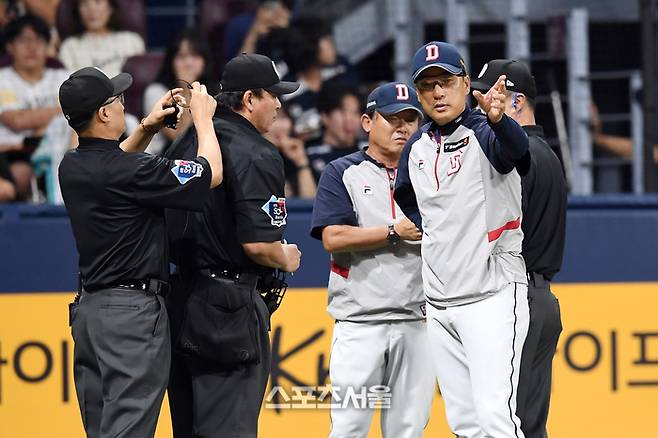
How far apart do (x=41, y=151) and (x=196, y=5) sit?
286 centimetres

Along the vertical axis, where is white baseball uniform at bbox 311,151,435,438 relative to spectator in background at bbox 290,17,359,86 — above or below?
below

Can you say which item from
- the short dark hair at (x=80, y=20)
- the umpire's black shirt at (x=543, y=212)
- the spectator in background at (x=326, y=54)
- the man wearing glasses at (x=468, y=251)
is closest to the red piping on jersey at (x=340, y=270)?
the man wearing glasses at (x=468, y=251)

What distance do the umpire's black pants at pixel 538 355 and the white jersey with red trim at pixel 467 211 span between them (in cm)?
62

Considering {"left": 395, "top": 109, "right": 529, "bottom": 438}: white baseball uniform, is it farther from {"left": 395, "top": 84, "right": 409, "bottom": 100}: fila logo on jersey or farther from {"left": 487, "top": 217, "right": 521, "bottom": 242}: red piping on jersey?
{"left": 395, "top": 84, "right": 409, "bottom": 100}: fila logo on jersey

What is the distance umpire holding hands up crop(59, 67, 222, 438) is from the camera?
470cm

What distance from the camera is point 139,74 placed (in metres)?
9.77

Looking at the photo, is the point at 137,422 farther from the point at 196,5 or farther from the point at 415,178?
the point at 196,5

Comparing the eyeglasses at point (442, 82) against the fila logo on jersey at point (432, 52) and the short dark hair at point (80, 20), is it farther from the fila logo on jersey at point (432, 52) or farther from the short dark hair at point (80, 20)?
the short dark hair at point (80, 20)

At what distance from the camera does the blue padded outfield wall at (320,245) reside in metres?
7.12

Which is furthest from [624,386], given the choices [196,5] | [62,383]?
[196,5]

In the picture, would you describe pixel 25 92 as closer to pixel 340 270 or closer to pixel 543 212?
pixel 340 270

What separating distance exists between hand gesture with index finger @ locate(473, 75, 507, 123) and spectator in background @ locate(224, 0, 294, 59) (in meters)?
5.57

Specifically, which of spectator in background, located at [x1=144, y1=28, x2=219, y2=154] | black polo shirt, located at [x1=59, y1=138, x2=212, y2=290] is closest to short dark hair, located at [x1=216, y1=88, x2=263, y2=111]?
black polo shirt, located at [x1=59, y1=138, x2=212, y2=290]

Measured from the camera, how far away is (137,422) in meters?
4.70
